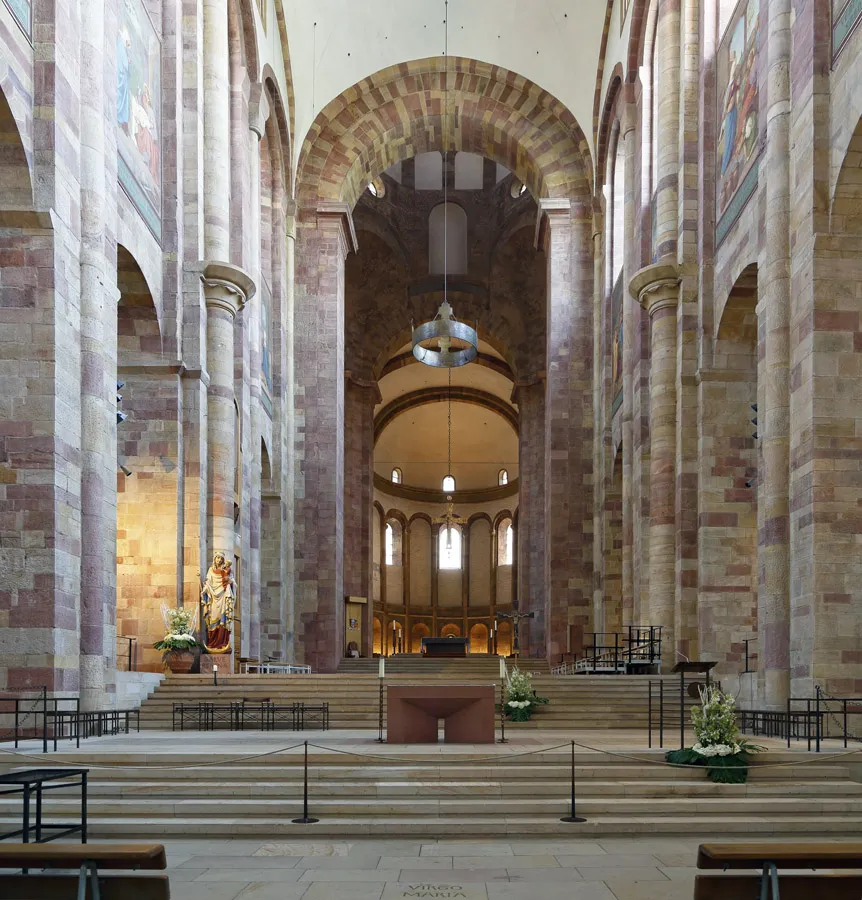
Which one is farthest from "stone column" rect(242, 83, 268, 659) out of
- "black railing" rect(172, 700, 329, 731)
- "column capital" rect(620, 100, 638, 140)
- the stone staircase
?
"column capital" rect(620, 100, 638, 140)

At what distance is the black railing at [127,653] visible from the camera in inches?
819

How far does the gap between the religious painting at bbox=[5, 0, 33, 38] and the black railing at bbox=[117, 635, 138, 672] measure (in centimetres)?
1092

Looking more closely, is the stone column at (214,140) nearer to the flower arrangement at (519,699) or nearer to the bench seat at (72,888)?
the flower arrangement at (519,699)

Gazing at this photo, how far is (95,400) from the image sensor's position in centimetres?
1542

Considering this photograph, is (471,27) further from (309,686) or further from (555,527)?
(309,686)

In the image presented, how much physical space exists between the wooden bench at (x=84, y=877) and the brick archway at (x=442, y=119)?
30.1m

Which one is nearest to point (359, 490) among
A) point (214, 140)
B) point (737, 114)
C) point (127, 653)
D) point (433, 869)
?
point (214, 140)

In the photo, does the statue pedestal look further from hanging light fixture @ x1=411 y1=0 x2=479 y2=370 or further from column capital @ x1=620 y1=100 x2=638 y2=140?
column capital @ x1=620 y1=100 x2=638 y2=140

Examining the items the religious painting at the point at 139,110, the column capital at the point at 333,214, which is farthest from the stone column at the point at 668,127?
the column capital at the point at 333,214

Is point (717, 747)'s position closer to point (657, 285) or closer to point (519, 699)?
point (519, 699)

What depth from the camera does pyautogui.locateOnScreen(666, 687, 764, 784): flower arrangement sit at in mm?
11148

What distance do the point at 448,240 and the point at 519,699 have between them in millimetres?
31724

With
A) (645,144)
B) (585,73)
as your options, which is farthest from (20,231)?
(585,73)

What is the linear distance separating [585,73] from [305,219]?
9418 mm
